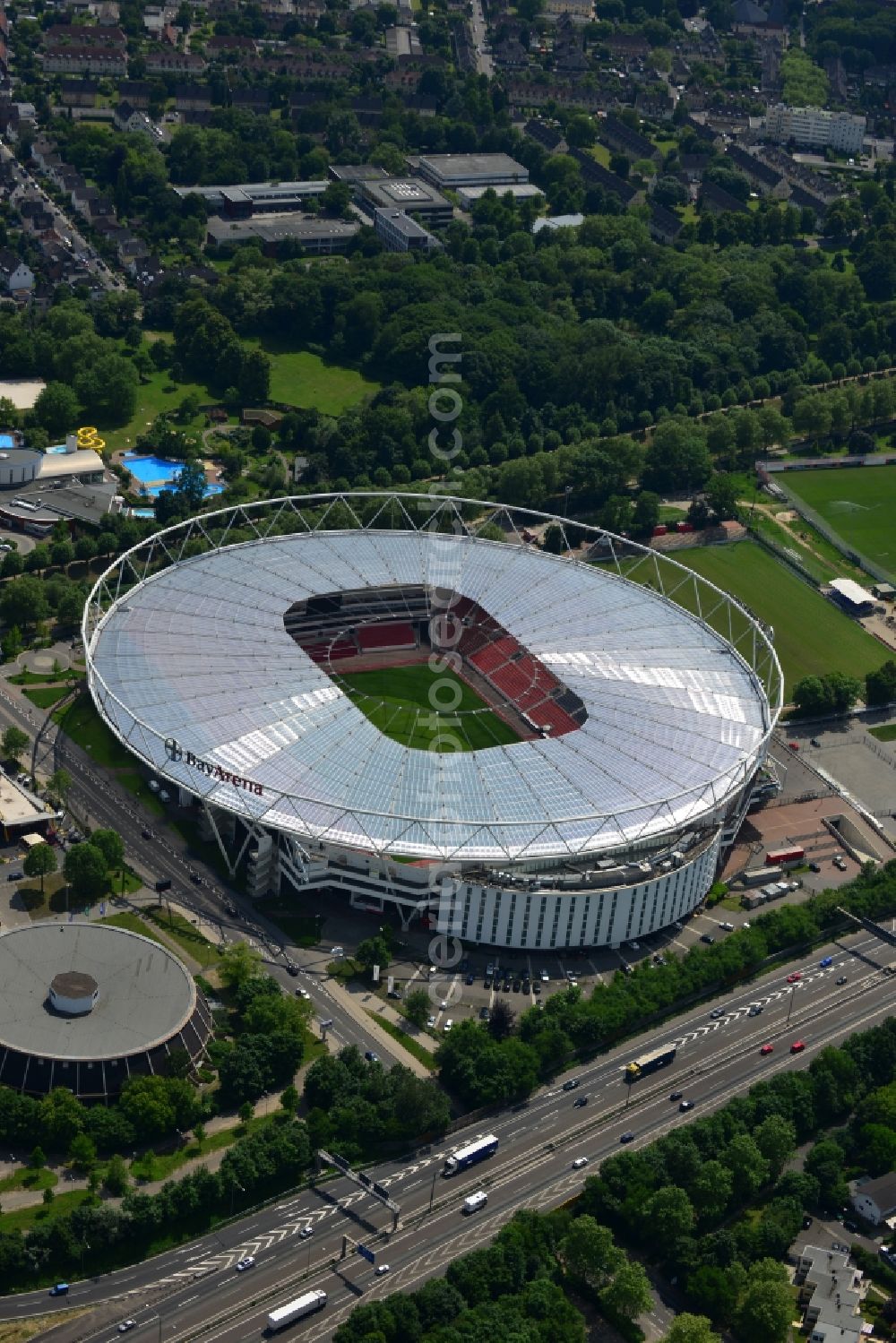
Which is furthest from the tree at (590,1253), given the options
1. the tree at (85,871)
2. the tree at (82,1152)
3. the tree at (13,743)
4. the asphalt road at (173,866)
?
the tree at (13,743)

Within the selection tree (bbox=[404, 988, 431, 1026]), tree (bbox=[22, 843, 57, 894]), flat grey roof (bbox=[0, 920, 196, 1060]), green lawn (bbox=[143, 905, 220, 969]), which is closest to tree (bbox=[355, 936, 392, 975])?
tree (bbox=[404, 988, 431, 1026])

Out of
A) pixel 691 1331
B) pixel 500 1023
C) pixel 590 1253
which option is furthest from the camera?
pixel 500 1023

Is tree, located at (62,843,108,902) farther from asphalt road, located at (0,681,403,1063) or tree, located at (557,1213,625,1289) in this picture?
tree, located at (557,1213,625,1289)

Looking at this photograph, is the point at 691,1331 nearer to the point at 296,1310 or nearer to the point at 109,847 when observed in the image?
the point at 296,1310

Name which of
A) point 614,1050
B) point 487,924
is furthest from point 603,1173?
point 487,924

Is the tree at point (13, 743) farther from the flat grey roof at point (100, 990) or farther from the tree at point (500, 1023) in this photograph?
the tree at point (500, 1023)

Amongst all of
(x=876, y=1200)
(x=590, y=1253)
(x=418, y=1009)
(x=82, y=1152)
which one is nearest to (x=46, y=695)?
(x=418, y=1009)
